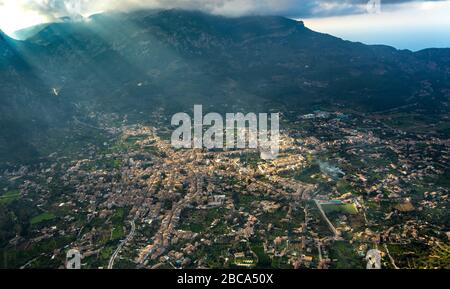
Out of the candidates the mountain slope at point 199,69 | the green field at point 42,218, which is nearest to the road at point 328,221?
the green field at point 42,218

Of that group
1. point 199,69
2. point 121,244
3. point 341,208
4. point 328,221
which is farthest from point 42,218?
point 199,69

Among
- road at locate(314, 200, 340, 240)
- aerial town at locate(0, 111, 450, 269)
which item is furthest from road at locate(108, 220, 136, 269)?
road at locate(314, 200, 340, 240)

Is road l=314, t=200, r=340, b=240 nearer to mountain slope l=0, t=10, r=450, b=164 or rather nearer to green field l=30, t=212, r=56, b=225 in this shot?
green field l=30, t=212, r=56, b=225

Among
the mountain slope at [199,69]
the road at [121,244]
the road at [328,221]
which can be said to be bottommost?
the road at [121,244]

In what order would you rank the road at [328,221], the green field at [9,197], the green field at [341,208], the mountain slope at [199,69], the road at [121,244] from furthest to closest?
the mountain slope at [199,69]
the green field at [9,197]
the green field at [341,208]
the road at [328,221]
the road at [121,244]

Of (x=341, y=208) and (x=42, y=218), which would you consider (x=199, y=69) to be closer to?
(x=42, y=218)

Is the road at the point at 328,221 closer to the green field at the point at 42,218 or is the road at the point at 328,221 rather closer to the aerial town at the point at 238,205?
the aerial town at the point at 238,205

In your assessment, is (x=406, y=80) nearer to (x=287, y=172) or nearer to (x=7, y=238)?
(x=287, y=172)
